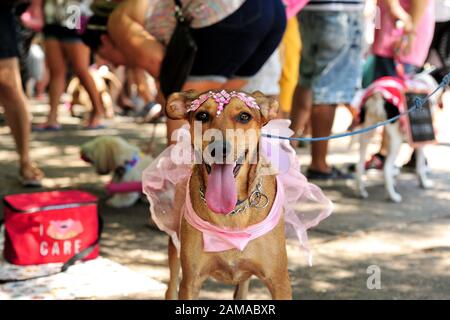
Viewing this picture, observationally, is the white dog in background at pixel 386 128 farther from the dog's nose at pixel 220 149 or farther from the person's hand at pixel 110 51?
the dog's nose at pixel 220 149

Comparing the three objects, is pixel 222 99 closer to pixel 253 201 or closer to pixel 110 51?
pixel 253 201

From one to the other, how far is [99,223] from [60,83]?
17.7 ft

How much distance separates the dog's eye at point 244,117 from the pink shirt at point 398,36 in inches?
161

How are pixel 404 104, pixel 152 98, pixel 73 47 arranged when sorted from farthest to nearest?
pixel 152 98 → pixel 73 47 → pixel 404 104

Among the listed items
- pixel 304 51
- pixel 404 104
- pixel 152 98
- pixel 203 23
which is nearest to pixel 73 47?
pixel 152 98

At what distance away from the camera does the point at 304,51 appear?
7066mm

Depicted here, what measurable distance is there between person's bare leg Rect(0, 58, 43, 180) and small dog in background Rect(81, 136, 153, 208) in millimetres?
571

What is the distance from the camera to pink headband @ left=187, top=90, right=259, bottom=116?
2951 millimetres

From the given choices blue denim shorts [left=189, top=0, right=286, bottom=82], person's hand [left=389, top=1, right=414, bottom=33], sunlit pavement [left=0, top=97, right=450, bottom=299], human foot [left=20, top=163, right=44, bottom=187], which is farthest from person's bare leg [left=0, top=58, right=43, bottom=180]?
person's hand [left=389, top=1, right=414, bottom=33]

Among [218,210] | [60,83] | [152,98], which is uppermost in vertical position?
[218,210]

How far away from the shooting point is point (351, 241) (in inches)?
209

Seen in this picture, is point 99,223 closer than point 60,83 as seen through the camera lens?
Yes
